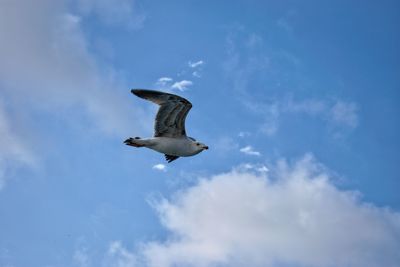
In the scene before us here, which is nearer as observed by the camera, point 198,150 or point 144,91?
point 144,91

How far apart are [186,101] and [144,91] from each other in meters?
1.89

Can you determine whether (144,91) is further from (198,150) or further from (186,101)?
(198,150)

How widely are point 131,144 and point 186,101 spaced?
3.21 meters

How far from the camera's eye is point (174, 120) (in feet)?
104

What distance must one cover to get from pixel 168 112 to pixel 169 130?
109 centimetres

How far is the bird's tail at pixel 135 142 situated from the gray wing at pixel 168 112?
0.84 metres

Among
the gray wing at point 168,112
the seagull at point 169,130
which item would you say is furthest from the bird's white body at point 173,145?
the gray wing at point 168,112

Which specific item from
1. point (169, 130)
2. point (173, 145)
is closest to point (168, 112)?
point (169, 130)

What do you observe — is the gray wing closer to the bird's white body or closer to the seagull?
the seagull

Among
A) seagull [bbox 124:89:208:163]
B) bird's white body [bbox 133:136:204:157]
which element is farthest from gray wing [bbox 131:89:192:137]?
bird's white body [bbox 133:136:204:157]

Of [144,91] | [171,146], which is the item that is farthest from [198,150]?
[144,91]

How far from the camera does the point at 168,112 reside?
3123cm

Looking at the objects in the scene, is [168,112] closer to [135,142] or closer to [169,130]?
[169,130]

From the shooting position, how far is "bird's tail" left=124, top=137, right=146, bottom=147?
3123 cm
